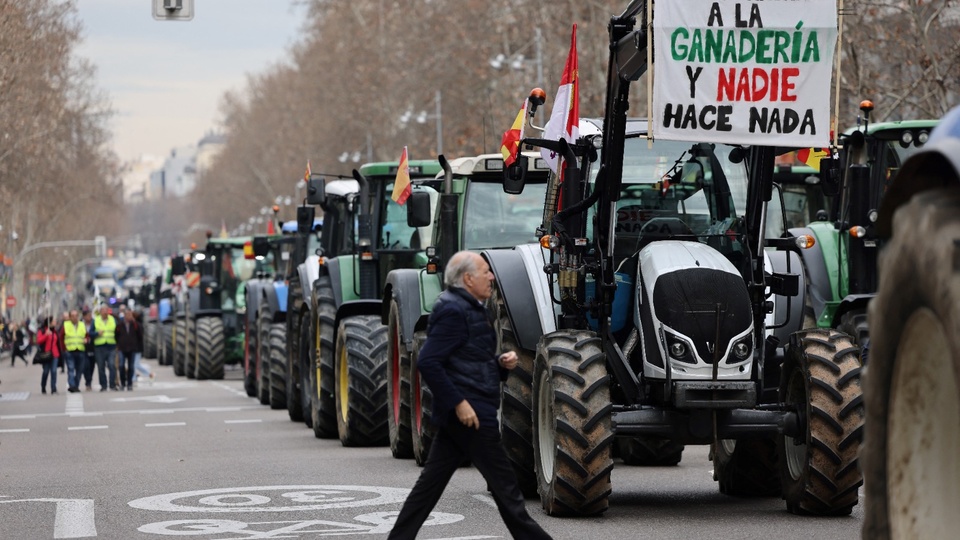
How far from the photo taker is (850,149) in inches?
681

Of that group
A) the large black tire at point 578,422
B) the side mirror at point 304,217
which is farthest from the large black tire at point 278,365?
the large black tire at point 578,422

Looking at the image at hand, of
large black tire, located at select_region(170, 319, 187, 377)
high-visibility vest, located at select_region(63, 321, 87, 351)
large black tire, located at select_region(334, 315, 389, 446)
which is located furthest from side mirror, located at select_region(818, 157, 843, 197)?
large black tire, located at select_region(170, 319, 187, 377)

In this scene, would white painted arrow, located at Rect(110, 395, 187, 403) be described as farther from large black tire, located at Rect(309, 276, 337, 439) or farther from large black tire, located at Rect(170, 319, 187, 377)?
large black tire, located at Rect(309, 276, 337, 439)

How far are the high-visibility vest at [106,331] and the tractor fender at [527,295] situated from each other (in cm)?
2602

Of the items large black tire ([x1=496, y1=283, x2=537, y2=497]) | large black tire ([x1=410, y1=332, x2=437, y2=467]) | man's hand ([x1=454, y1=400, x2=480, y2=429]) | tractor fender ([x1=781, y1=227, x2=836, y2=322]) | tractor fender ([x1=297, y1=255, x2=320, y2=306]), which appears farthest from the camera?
tractor fender ([x1=297, y1=255, x2=320, y2=306])

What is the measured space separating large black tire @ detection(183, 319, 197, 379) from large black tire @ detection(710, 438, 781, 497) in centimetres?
2975

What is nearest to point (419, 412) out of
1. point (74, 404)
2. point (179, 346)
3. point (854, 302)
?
point (854, 302)

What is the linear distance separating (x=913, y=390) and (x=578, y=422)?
217 inches

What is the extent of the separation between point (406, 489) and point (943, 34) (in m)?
21.5

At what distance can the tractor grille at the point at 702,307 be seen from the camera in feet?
38.5

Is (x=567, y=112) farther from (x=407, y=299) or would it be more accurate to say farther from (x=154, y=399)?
(x=154, y=399)

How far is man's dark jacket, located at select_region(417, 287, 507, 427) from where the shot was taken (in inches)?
379

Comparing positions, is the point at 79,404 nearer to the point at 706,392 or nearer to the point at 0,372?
the point at 706,392

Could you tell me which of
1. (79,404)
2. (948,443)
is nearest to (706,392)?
(948,443)
